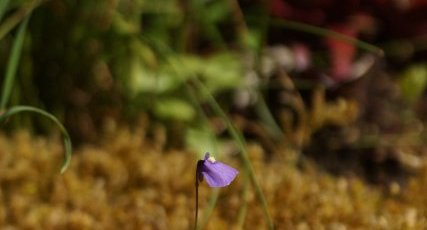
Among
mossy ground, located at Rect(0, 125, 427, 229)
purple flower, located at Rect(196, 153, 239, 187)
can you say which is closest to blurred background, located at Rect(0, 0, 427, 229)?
mossy ground, located at Rect(0, 125, 427, 229)

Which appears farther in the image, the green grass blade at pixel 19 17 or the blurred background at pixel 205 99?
the blurred background at pixel 205 99

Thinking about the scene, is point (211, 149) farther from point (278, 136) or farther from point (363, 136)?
point (363, 136)

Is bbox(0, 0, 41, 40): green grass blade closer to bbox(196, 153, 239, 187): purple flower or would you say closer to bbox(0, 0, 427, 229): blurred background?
bbox(0, 0, 427, 229): blurred background

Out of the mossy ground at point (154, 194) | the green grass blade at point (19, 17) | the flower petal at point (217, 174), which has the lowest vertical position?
the mossy ground at point (154, 194)

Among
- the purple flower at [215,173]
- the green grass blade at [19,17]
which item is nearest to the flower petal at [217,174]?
the purple flower at [215,173]

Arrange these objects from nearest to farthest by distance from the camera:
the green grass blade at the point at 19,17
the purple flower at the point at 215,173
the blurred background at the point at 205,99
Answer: the purple flower at the point at 215,173, the green grass blade at the point at 19,17, the blurred background at the point at 205,99

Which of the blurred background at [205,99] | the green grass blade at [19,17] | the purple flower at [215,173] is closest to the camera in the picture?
the purple flower at [215,173]

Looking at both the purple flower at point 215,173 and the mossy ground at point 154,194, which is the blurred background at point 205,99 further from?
the purple flower at point 215,173

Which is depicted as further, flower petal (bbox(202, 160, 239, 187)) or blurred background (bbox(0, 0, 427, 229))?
blurred background (bbox(0, 0, 427, 229))
